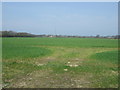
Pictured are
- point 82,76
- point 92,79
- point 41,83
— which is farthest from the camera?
point 82,76

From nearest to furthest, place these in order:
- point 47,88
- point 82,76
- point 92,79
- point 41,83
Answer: point 47,88
point 41,83
point 92,79
point 82,76

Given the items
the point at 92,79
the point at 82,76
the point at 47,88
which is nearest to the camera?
the point at 47,88

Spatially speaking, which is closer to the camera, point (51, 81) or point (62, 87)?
point (62, 87)

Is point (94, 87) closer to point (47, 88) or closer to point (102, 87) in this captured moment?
point (102, 87)

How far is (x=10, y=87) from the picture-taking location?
4090mm

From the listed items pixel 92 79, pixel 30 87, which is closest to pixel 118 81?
pixel 92 79

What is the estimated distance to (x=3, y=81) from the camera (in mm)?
4594

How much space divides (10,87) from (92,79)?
A: 264cm

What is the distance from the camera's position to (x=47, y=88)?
409 cm

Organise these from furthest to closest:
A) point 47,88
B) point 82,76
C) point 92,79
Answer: point 82,76 < point 92,79 < point 47,88

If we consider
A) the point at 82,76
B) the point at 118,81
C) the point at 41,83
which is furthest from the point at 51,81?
the point at 118,81

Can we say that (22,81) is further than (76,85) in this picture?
Yes

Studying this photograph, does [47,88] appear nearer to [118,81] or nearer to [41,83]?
[41,83]

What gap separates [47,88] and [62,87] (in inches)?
16.9
